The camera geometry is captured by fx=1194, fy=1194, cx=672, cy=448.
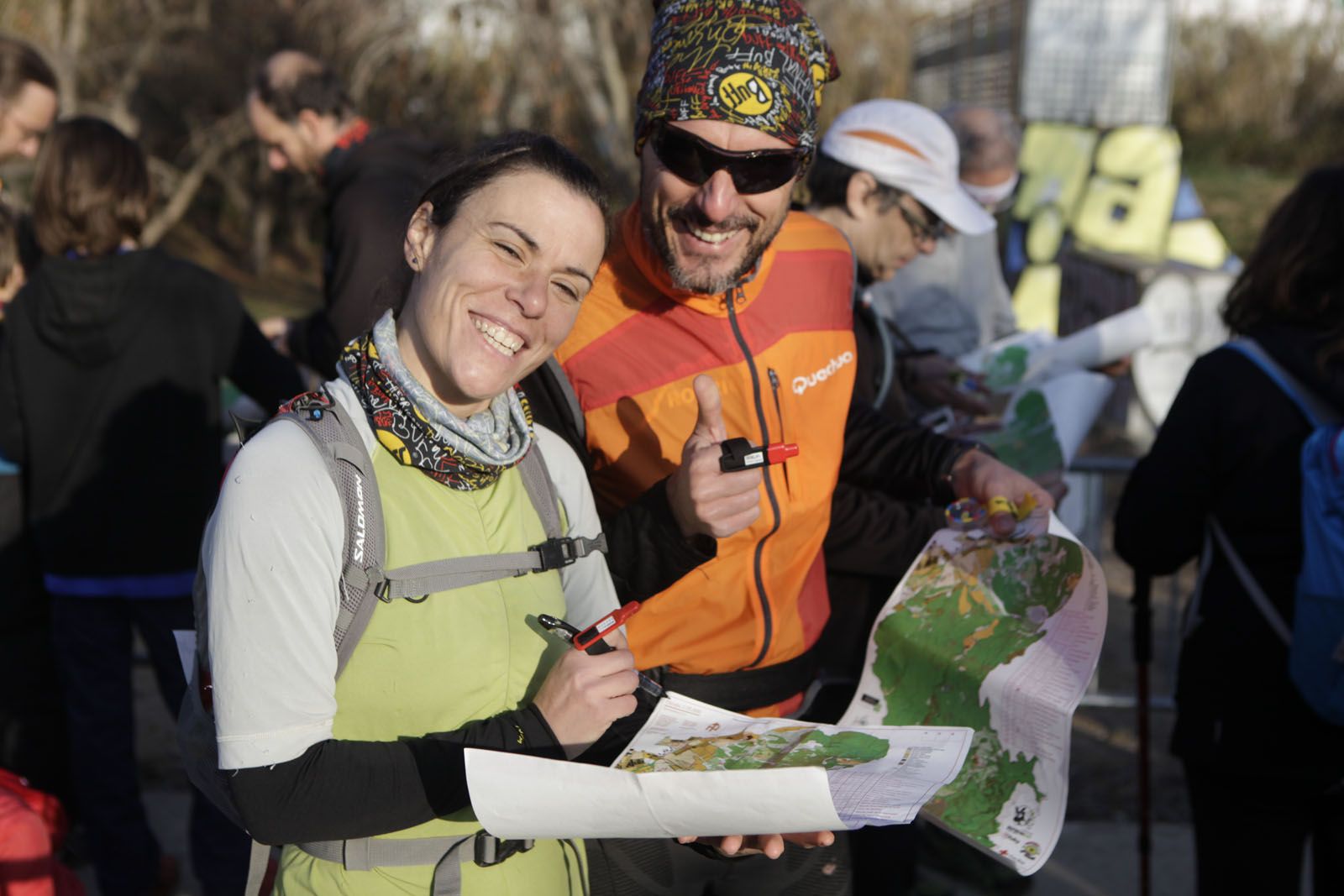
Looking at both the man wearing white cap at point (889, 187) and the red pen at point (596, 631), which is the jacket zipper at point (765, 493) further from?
the man wearing white cap at point (889, 187)

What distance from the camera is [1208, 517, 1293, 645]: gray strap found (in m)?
2.52

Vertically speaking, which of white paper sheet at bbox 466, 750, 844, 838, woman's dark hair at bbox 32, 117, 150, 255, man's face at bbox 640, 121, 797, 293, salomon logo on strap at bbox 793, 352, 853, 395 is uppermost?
man's face at bbox 640, 121, 797, 293

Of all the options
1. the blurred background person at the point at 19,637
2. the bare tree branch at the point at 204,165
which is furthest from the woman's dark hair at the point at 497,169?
the bare tree branch at the point at 204,165

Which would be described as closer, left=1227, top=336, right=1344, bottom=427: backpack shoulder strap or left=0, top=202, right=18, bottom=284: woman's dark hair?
left=1227, top=336, right=1344, bottom=427: backpack shoulder strap

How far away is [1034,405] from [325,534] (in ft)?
7.53

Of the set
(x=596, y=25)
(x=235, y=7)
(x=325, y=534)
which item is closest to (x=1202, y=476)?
(x=325, y=534)

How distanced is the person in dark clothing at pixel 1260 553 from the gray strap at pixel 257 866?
1953mm

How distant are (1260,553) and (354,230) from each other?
8.81 ft

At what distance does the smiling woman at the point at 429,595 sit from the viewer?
1472 mm

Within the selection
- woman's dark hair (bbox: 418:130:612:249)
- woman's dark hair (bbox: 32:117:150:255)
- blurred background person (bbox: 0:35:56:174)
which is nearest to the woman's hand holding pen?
woman's dark hair (bbox: 418:130:612:249)

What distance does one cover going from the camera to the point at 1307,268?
8.45 ft

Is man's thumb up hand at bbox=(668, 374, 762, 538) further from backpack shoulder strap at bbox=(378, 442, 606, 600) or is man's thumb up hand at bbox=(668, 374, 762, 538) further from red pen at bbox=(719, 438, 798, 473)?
backpack shoulder strap at bbox=(378, 442, 606, 600)

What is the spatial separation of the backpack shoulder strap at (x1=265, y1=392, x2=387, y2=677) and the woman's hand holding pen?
268 millimetres

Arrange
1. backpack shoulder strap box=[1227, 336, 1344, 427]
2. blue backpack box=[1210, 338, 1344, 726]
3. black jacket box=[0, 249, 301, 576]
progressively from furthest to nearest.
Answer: black jacket box=[0, 249, 301, 576], backpack shoulder strap box=[1227, 336, 1344, 427], blue backpack box=[1210, 338, 1344, 726]
